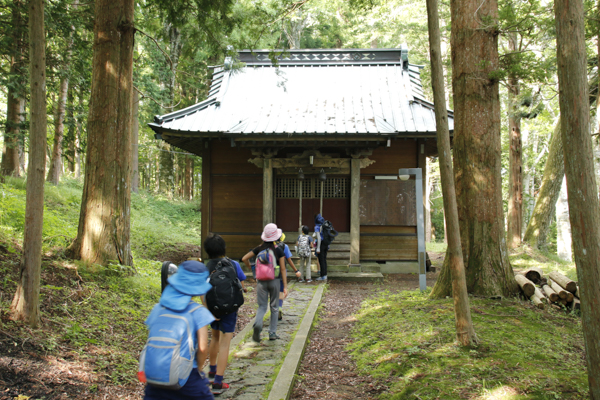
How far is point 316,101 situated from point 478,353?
10327mm

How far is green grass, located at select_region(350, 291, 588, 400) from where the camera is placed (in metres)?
3.85

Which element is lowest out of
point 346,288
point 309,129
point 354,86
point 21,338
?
point 346,288

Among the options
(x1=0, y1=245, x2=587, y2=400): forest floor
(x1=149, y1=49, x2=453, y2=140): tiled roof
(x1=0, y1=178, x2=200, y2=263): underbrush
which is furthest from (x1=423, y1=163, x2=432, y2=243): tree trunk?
(x1=0, y1=178, x2=200, y2=263): underbrush

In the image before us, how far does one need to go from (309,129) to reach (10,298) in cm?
823

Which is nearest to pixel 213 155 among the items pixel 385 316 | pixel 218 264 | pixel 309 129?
pixel 309 129

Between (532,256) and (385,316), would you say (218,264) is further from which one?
(532,256)

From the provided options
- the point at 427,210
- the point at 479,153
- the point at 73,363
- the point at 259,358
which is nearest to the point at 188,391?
the point at 73,363

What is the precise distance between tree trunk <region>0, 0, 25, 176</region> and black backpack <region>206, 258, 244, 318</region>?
855cm

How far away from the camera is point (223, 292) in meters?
4.07

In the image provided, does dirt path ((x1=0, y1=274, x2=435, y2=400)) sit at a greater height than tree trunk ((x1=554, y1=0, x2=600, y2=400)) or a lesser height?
lesser

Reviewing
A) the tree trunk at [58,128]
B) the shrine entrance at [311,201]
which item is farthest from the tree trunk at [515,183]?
the tree trunk at [58,128]

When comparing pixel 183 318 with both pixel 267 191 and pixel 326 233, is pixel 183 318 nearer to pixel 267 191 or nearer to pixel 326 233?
pixel 326 233

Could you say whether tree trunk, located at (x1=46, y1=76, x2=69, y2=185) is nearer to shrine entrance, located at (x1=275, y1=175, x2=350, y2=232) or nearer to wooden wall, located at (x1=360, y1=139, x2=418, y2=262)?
shrine entrance, located at (x1=275, y1=175, x2=350, y2=232)

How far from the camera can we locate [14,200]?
336 inches
